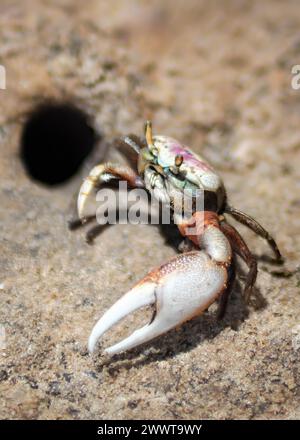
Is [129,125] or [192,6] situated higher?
[192,6]

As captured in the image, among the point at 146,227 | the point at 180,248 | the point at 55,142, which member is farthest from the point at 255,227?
the point at 55,142

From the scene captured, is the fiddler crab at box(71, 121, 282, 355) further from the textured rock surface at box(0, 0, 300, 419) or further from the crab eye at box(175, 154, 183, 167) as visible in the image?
the textured rock surface at box(0, 0, 300, 419)

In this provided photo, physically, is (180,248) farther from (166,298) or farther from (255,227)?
(166,298)

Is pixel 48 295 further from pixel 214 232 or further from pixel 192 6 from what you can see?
pixel 192 6

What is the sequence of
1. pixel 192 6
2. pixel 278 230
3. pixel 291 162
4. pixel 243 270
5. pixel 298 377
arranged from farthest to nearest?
1. pixel 192 6
2. pixel 291 162
3. pixel 278 230
4. pixel 243 270
5. pixel 298 377

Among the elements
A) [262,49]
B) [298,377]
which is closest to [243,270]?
[298,377]

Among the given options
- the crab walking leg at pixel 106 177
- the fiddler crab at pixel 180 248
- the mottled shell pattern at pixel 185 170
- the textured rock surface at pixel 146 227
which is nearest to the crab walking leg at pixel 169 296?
the fiddler crab at pixel 180 248

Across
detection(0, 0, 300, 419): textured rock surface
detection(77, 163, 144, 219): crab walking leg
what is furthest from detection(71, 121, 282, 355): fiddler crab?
detection(0, 0, 300, 419): textured rock surface
